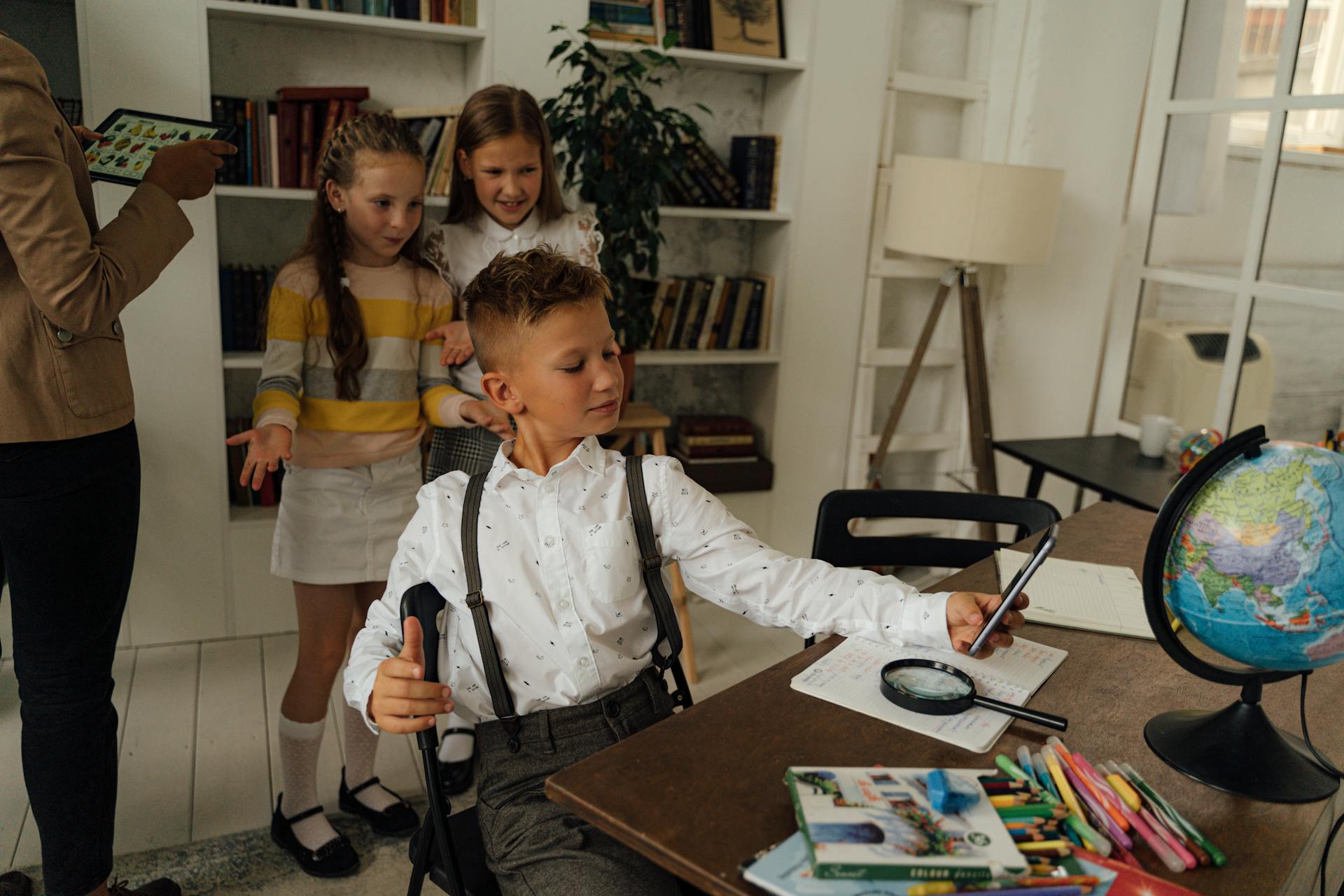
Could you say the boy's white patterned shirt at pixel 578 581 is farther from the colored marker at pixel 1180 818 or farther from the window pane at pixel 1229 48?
the window pane at pixel 1229 48

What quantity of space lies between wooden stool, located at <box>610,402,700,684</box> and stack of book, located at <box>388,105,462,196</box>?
33.1 inches

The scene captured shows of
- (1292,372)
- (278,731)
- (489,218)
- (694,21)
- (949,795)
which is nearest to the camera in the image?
(949,795)

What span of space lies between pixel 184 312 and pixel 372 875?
158cm

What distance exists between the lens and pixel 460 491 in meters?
1.42

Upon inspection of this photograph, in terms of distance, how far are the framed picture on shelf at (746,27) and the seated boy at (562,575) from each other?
2.08 meters

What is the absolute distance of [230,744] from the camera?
2.47m

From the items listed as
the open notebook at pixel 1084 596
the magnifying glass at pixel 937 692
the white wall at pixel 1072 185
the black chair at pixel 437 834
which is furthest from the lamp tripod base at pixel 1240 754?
the white wall at pixel 1072 185

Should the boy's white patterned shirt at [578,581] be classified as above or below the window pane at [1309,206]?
below

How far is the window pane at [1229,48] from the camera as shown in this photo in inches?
109

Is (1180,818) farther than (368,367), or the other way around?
(368,367)

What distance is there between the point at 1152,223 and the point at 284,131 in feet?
8.47

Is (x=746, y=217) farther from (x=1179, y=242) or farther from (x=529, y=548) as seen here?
(x=529, y=548)

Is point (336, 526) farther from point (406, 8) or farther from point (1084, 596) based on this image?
point (406, 8)

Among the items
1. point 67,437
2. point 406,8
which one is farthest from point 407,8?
point 67,437
